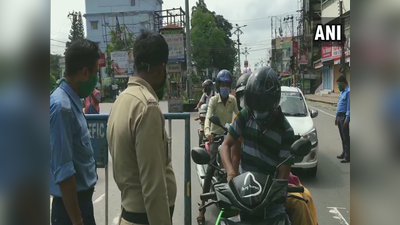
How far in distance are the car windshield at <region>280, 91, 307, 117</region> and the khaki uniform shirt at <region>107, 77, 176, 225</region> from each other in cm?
574

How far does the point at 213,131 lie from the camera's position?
212 inches

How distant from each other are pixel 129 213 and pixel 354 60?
142cm

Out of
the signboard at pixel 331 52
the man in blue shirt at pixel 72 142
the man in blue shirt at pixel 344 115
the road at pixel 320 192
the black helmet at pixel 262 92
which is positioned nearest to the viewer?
the man in blue shirt at pixel 72 142

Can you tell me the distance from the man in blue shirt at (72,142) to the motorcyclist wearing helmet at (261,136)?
1.01 m

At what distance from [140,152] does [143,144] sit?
0.05 meters

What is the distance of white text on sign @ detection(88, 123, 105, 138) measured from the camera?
11.2 feet

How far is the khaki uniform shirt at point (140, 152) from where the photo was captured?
1.82 metres

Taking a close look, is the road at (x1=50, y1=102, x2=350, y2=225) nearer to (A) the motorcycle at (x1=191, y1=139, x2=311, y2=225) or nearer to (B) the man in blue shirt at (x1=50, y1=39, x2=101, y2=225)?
(B) the man in blue shirt at (x1=50, y1=39, x2=101, y2=225)

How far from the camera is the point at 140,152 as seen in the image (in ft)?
5.97

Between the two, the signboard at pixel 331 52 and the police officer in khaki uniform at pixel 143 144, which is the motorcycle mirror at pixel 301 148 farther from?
the signboard at pixel 331 52

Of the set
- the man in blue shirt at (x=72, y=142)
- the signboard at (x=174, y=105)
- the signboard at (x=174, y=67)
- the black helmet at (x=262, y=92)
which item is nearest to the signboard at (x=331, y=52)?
the signboard at (x=174, y=67)

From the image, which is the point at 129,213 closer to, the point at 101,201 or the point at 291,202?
the point at 291,202

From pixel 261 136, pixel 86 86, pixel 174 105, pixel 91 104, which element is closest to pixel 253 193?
pixel 261 136

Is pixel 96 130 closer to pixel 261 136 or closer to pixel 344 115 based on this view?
pixel 261 136
